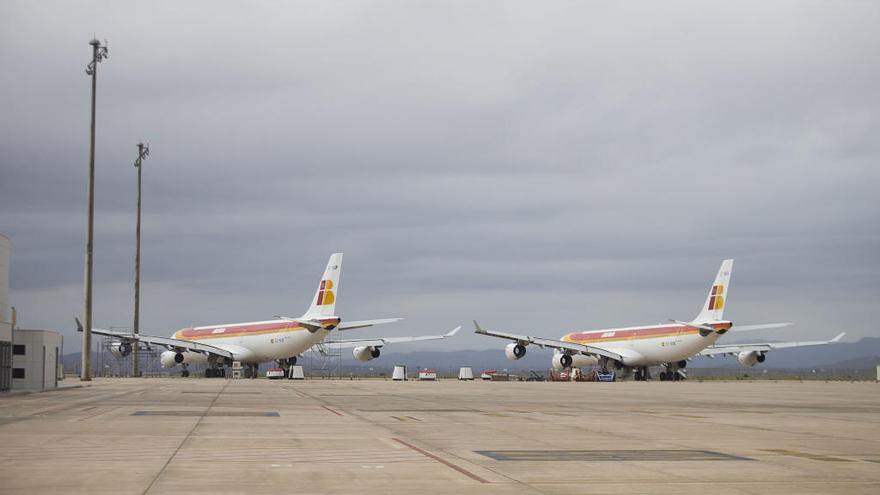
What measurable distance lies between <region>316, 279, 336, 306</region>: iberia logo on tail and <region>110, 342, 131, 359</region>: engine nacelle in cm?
1719

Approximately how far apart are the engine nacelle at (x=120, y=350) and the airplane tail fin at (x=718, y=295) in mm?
48125

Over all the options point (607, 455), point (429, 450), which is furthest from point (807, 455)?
point (429, 450)

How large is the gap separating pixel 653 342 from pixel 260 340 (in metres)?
33.2

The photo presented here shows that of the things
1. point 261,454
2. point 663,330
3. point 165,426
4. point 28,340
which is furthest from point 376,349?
point 261,454

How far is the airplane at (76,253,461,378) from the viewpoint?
83.1 meters

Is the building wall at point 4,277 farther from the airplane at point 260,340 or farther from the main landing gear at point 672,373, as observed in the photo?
the main landing gear at point 672,373

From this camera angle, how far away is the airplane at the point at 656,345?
264 feet

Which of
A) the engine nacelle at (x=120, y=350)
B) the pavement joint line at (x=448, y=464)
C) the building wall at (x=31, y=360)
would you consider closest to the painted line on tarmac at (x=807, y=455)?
the pavement joint line at (x=448, y=464)

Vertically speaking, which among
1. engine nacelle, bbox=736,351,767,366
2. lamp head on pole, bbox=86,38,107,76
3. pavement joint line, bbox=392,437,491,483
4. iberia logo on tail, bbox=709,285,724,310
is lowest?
pavement joint line, bbox=392,437,491,483

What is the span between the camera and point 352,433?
2212 cm

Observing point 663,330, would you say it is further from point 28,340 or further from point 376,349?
point 28,340

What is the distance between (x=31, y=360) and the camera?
4684 cm

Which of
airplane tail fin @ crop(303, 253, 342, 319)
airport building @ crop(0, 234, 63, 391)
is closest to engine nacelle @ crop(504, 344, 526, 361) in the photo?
airplane tail fin @ crop(303, 253, 342, 319)

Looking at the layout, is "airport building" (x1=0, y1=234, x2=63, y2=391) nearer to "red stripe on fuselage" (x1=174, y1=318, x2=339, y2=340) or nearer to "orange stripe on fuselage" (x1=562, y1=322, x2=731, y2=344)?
"red stripe on fuselage" (x1=174, y1=318, x2=339, y2=340)
